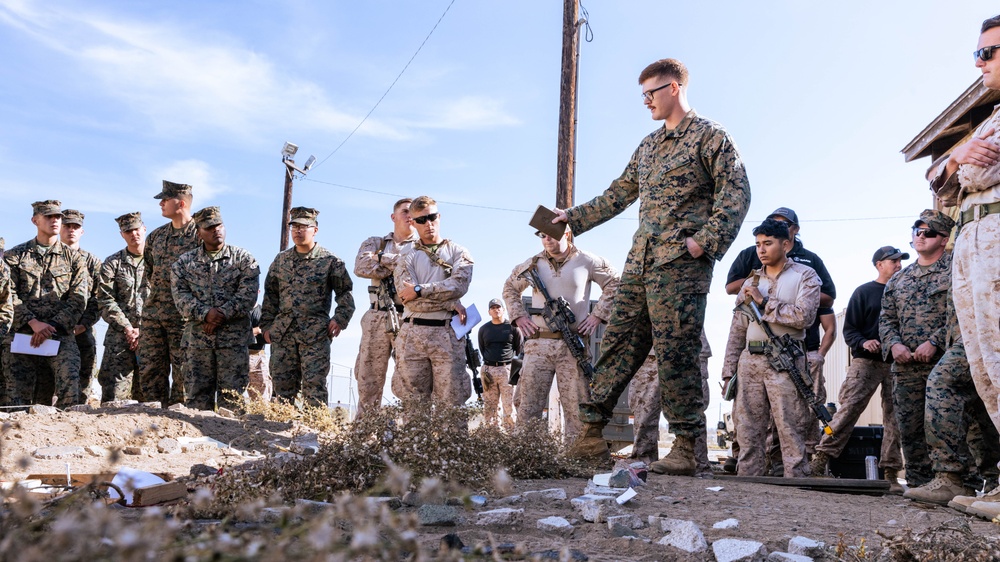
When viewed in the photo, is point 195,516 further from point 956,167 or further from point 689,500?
point 956,167

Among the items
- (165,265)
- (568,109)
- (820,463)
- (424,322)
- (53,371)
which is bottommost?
(820,463)

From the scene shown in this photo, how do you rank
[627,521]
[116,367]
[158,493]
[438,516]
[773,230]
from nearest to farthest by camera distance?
[438,516] → [627,521] → [158,493] → [773,230] → [116,367]

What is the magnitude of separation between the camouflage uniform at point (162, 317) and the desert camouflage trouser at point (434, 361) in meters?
3.18

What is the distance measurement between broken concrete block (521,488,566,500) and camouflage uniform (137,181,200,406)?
639 cm

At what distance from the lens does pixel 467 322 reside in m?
7.37

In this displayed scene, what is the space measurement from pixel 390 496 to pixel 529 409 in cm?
381

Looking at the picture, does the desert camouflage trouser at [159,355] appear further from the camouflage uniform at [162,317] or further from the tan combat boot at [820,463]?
the tan combat boot at [820,463]

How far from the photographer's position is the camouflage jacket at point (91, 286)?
10.1 metres

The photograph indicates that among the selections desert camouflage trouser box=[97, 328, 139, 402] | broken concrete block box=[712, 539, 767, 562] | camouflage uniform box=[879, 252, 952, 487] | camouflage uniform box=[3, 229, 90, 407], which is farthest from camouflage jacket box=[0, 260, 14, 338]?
broken concrete block box=[712, 539, 767, 562]

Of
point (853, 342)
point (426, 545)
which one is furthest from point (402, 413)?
point (853, 342)

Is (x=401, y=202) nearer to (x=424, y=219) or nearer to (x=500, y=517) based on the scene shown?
(x=424, y=219)

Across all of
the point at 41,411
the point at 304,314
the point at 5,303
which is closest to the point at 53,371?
the point at 5,303

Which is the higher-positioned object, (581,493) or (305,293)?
(305,293)

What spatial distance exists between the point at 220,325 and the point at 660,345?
5087 millimetres
